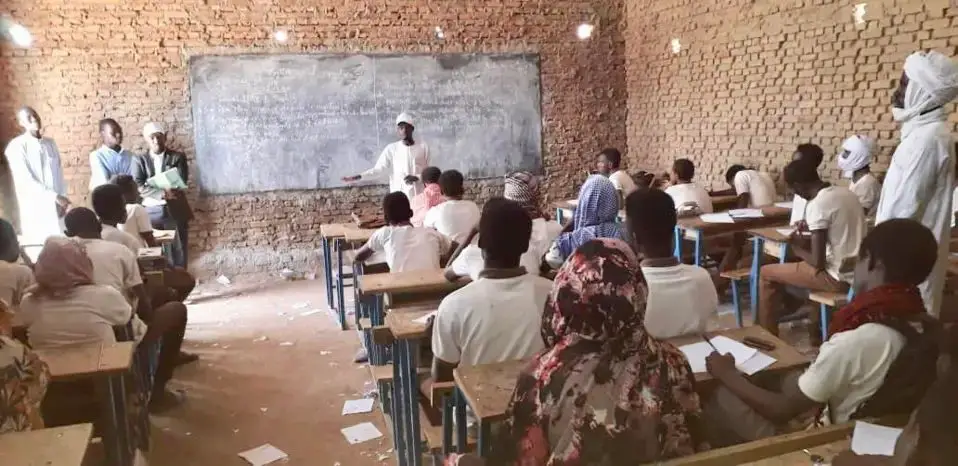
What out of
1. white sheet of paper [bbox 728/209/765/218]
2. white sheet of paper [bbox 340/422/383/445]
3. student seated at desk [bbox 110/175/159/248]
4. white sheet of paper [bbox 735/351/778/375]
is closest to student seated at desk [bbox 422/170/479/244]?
white sheet of paper [bbox 340/422/383/445]

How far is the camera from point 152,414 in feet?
12.8

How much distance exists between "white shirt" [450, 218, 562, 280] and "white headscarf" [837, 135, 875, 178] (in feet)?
7.57

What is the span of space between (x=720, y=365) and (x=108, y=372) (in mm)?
2027

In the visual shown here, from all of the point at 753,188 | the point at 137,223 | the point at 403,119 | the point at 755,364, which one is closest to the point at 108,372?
the point at 755,364

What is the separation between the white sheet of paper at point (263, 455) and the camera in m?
3.32

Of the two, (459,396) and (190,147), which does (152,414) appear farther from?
(190,147)

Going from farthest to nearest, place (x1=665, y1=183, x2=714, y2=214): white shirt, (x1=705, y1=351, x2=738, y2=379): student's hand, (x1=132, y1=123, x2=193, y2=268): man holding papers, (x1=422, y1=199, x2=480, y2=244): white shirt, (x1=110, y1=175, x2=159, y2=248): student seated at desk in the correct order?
(x1=132, y1=123, x2=193, y2=268): man holding papers
(x1=665, y1=183, x2=714, y2=214): white shirt
(x1=110, y1=175, x2=159, y2=248): student seated at desk
(x1=422, y1=199, x2=480, y2=244): white shirt
(x1=705, y1=351, x2=738, y2=379): student's hand

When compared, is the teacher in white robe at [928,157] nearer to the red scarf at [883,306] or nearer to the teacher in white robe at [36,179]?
the red scarf at [883,306]

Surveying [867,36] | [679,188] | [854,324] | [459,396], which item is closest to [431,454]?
[459,396]

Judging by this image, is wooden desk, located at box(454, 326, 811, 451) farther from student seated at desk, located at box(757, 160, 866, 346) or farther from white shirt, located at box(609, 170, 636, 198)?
white shirt, located at box(609, 170, 636, 198)

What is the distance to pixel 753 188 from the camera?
601 cm

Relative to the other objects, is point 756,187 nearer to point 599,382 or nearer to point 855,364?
point 855,364

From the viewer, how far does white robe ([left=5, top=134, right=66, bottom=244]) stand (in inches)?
244

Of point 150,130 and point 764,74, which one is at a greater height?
point 764,74
